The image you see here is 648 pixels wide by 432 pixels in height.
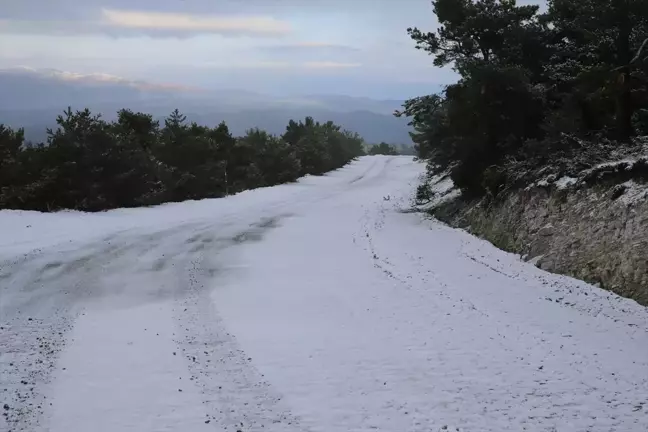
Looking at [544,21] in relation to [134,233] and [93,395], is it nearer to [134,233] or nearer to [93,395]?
[134,233]

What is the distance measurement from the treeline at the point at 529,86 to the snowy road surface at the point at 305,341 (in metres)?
4.63

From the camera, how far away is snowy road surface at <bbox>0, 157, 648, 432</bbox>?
18.3ft

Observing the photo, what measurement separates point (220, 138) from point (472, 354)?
31838 millimetres

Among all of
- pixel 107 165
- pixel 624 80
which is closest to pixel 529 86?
pixel 624 80

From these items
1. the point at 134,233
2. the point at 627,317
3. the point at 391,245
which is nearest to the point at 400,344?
the point at 627,317

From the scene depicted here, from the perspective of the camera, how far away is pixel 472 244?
14820mm

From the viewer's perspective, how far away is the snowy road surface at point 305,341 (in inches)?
220

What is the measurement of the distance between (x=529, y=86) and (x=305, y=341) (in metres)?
12.6

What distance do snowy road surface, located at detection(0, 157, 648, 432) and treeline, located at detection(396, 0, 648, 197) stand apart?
4.63 meters

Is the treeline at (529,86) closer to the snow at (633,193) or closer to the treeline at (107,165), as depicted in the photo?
the snow at (633,193)

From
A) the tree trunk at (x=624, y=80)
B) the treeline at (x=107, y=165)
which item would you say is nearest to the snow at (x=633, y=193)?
the tree trunk at (x=624, y=80)

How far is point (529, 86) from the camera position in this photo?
16516 mm

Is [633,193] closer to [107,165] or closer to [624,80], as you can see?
[624,80]

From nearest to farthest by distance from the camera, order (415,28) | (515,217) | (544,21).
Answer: (515,217), (544,21), (415,28)
